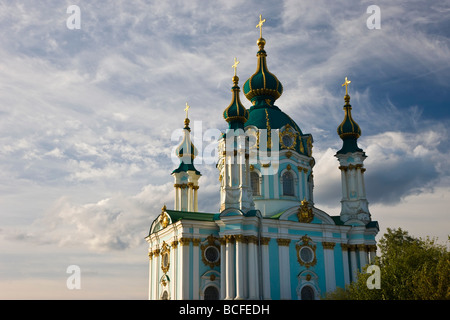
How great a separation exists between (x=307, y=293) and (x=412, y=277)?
7295 mm

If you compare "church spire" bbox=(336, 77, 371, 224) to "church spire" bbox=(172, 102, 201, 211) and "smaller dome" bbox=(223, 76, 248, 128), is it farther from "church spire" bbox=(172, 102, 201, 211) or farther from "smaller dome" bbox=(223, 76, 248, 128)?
"church spire" bbox=(172, 102, 201, 211)

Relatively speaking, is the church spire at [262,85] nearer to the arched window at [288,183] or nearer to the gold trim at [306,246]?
the arched window at [288,183]

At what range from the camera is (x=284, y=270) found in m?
26.9

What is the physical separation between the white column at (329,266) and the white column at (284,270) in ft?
7.73

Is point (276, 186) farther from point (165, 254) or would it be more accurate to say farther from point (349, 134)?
point (165, 254)

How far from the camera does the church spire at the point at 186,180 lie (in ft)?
106

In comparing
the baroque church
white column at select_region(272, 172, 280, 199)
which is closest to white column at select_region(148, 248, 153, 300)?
the baroque church

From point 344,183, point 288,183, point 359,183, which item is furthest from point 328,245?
point 359,183

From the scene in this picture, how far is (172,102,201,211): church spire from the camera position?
32284mm

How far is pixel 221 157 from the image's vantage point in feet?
103

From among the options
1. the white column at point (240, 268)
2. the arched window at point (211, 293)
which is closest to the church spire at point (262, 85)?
the white column at point (240, 268)

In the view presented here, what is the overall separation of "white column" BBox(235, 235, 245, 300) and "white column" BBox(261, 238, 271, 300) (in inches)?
52.1
